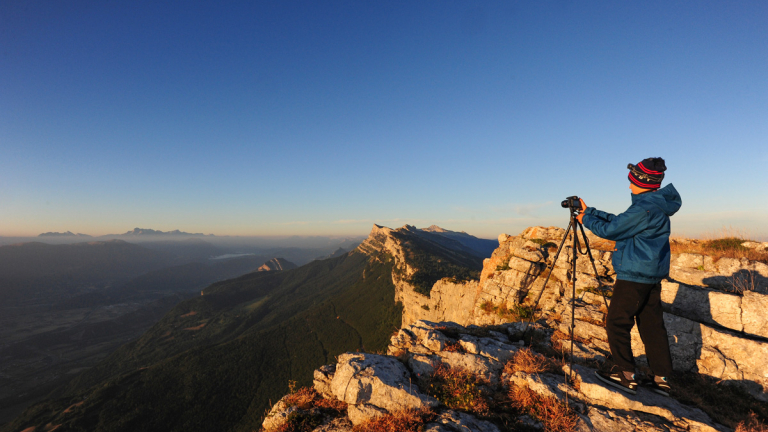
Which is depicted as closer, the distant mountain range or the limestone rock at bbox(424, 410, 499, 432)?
the limestone rock at bbox(424, 410, 499, 432)

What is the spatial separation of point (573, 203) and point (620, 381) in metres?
4.54

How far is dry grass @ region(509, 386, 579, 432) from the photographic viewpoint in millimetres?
5199

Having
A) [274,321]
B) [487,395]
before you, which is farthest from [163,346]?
[487,395]

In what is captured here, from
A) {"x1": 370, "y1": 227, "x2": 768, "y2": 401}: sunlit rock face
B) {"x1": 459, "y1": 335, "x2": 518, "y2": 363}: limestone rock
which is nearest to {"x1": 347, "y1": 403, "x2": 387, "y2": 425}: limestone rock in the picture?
{"x1": 459, "y1": 335, "x2": 518, "y2": 363}: limestone rock

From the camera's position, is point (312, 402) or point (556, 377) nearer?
point (556, 377)

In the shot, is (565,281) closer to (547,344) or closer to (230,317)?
(547,344)

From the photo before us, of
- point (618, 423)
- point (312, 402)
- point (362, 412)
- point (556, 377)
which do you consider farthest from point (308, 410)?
point (618, 423)

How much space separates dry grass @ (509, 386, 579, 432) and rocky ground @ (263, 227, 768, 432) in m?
0.02

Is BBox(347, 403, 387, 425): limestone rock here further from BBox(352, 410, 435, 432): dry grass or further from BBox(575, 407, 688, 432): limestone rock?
BBox(575, 407, 688, 432): limestone rock

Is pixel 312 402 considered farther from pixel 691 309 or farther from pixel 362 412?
pixel 691 309

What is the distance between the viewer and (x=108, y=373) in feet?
450

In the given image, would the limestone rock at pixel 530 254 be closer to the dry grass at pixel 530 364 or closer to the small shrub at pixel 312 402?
the dry grass at pixel 530 364

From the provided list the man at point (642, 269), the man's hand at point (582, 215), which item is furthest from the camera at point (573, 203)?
the man at point (642, 269)

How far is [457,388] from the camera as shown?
680 centimetres
